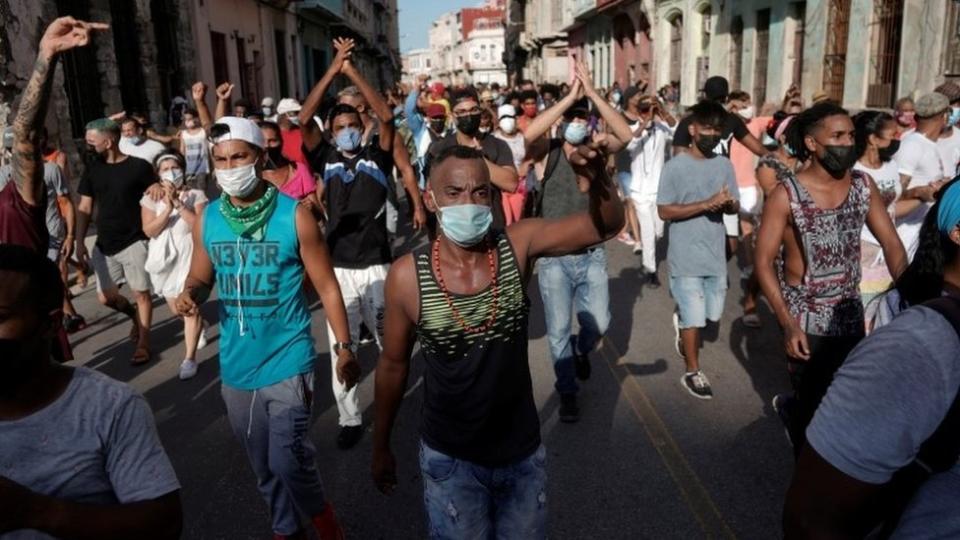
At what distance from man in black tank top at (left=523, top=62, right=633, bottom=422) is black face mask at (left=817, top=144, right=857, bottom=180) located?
116cm

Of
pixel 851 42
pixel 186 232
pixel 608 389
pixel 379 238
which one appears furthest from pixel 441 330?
pixel 851 42

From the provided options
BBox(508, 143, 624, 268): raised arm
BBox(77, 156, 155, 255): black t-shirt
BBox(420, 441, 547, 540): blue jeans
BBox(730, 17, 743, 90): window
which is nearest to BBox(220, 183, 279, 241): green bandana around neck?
BBox(508, 143, 624, 268): raised arm

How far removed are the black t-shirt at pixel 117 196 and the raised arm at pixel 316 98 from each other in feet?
5.13

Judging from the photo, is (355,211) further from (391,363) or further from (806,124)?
(806,124)

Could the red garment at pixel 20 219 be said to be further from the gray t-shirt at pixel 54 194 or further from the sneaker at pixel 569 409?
the sneaker at pixel 569 409

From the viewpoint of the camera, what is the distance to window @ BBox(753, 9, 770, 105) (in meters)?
19.3

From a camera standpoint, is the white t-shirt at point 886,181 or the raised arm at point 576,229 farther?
the white t-shirt at point 886,181

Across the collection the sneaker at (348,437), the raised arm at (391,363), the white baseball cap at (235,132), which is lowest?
the sneaker at (348,437)

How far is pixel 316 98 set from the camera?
5.03 m

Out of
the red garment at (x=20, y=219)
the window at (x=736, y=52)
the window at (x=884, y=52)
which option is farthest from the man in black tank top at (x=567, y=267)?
the window at (x=736, y=52)

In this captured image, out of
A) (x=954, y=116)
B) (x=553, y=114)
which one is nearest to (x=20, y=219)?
(x=553, y=114)

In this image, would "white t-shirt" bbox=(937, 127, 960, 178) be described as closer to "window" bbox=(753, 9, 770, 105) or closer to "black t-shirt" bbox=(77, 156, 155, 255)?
"black t-shirt" bbox=(77, 156, 155, 255)

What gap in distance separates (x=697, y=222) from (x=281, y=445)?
3.09 meters

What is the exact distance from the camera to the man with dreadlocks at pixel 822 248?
3527 mm
